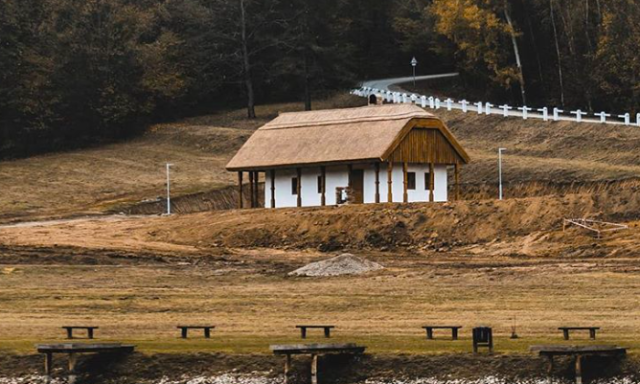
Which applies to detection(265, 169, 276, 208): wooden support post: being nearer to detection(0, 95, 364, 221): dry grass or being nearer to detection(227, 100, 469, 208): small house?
detection(227, 100, 469, 208): small house

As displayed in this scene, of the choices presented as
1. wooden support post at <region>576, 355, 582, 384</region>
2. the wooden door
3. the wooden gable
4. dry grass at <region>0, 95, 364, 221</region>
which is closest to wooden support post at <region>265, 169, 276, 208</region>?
the wooden door

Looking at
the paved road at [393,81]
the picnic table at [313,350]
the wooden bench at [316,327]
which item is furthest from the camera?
the paved road at [393,81]

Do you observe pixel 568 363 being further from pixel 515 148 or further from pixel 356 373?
pixel 515 148

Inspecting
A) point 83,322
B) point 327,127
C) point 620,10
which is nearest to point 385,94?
point 620,10

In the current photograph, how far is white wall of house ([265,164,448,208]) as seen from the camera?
7438 cm

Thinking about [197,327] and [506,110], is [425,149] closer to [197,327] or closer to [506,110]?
[506,110]

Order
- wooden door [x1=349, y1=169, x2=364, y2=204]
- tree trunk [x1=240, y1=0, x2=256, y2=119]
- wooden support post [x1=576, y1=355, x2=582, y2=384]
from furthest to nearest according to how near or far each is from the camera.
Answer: tree trunk [x1=240, y1=0, x2=256, y2=119]
wooden door [x1=349, y1=169, x2=364, y2=204]
wooden support post [x1=576, y1=355, x2=582, y2=384]

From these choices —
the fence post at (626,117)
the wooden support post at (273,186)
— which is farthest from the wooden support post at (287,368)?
the fence post at (626,117)

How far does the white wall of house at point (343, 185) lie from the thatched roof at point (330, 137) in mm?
895

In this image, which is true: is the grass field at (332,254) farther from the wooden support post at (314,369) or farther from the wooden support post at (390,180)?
the wooden support post at (390,180)

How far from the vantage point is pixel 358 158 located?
73312mm

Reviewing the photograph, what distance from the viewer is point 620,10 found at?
9875cm

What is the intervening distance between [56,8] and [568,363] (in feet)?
231

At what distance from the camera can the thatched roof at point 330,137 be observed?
73938 millimetres
